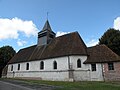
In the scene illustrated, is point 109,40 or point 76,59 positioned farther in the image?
point 109,40

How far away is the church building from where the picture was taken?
22.5 metres

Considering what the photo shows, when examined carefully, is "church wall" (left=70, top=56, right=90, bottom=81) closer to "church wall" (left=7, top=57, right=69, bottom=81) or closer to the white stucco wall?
the white stucco wall

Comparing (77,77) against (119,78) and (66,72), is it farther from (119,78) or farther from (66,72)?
(119,78)

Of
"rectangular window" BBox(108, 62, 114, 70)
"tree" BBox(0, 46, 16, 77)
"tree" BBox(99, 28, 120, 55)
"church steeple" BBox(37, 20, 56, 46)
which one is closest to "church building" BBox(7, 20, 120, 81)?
"rectangular window" BBox(108, 62, 114, 70)

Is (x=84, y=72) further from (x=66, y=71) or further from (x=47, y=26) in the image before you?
(x=47, y=26)

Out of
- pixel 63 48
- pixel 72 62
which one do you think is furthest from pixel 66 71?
pixel 63 48

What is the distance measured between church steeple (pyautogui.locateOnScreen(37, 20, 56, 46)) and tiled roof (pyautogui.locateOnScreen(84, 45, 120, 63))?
36.9 ft

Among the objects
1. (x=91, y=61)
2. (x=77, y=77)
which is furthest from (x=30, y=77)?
(x=91, y=61)

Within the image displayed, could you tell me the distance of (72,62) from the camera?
24297 mm

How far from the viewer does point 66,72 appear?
24.3 meters

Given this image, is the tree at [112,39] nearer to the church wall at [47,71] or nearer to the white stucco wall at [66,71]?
the white stucco wall at [66,71]

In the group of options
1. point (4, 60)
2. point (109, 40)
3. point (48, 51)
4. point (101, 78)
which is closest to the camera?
point (101, 78)

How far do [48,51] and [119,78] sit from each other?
14.7 meters

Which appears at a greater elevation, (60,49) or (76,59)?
(60,49)
